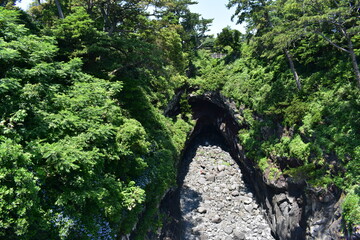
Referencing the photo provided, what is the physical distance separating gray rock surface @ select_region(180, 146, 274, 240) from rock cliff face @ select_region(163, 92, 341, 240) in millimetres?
847

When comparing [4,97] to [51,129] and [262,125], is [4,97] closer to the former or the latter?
[51,129]

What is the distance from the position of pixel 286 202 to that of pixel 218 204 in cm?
632

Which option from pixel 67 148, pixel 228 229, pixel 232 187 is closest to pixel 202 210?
pixel 228 229

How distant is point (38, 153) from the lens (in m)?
5.82

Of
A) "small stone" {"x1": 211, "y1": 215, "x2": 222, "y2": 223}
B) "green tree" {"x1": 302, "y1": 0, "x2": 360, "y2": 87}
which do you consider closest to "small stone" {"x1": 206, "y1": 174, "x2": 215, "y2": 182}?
"small stone" {"x1": 211, "y1": 215, "x2": 222, "y2": 223}

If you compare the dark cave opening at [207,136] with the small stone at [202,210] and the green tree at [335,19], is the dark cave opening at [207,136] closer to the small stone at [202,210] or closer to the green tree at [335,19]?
the small stone at [202,210]

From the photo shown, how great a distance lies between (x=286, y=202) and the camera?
15.2m

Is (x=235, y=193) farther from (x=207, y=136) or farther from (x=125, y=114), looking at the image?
(x=125, y=114)

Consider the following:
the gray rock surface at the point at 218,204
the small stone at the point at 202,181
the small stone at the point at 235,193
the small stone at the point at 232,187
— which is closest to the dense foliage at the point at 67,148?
the gray rock surface at the point at 218,204

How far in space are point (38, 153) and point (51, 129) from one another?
127cm

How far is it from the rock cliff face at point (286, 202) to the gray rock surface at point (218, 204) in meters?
0.85

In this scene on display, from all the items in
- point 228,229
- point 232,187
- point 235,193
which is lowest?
point 228,229

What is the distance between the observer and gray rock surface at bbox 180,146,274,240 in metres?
17.1

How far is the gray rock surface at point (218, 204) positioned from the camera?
56.0 feet
